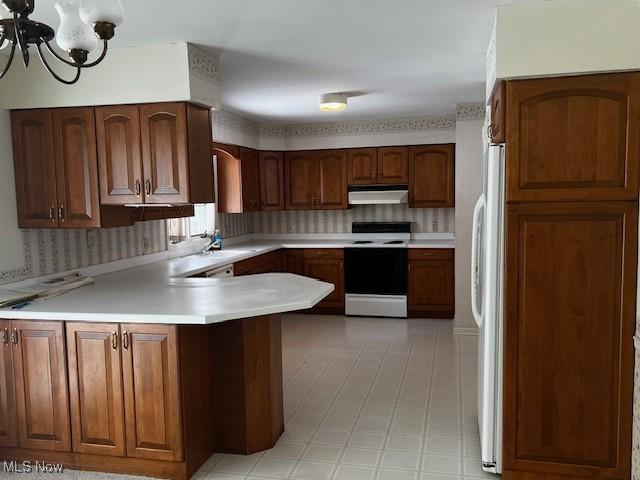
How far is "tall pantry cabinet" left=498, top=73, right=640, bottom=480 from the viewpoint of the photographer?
244 cm

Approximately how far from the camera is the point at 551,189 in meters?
2.50

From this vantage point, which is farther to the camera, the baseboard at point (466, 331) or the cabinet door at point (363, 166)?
the cabinet door at point (363, 166)

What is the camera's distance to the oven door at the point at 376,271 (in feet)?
20.1

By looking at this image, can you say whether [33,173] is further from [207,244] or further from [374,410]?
[374,410]

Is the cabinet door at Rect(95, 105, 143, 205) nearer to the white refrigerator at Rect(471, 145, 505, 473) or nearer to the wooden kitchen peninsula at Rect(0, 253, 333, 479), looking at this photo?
the wooden kitchen peninsula at Rect(0, 253, 333, 479)

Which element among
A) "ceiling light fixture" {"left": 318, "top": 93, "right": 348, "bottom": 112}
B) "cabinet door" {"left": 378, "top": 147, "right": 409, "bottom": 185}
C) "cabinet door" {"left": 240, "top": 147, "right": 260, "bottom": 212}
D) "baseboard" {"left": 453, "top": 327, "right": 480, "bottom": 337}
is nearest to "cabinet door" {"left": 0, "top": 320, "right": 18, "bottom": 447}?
"ceiling light fixture" {"left": 318, "top": 93, "right": 348, "bottom": 112}

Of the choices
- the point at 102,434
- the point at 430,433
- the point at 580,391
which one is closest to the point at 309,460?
the point at 430,433

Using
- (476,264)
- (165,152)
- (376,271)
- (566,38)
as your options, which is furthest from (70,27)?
(376,271)

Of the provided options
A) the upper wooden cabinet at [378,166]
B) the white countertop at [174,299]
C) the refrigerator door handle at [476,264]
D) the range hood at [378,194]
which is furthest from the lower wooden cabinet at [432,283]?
the refrigerator door handle at [476,264]

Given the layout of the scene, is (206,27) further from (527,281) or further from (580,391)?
(580,391)

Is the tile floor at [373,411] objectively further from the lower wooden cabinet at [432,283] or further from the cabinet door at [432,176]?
the cabinet door at [432,176]

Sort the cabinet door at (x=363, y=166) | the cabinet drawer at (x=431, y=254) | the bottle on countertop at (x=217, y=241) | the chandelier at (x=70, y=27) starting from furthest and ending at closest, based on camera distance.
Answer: the cabinet door at (x=363, y=166) → the cabinet drawer at (x=431, y=254) → the bottle on countertop at (x=217, y=241) → the chandelier at (x=70, y=27)

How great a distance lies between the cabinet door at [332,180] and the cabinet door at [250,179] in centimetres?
77

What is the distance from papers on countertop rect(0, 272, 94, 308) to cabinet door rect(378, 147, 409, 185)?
12.3 ft
